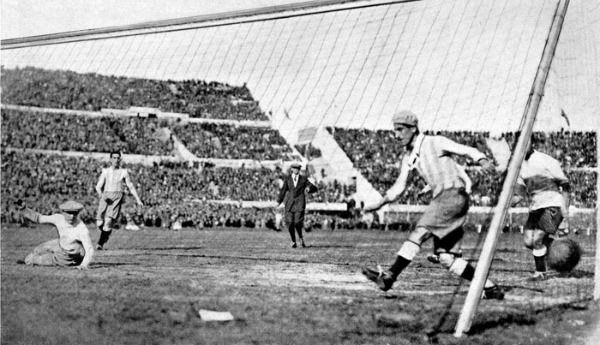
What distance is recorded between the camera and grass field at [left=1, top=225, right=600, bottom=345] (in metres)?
5.02

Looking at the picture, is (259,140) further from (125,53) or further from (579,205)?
(579,205)

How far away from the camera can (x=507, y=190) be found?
5.66 metres

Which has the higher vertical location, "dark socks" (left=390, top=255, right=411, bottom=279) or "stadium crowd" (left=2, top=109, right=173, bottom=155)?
"stadium crowd" (left=2, top=109, right=173, bottom=155)

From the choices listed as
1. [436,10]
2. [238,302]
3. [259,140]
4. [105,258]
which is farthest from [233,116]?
[238,302]

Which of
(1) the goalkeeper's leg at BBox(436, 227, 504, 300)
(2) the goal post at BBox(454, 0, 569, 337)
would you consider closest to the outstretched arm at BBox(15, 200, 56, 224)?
(1) the goalkeeper's leg at BBox(436, 227, 504, 300)

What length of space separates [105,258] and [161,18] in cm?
317

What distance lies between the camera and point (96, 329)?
503 centimetres

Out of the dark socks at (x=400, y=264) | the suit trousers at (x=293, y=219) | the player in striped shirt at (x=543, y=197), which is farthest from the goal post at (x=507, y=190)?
the suit trousers at (x=293, y=219)

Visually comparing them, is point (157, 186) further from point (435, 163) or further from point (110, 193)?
point (435, 163)

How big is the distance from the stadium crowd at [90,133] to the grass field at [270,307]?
186 cm

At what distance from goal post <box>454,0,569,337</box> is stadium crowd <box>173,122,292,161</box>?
26.7 feet

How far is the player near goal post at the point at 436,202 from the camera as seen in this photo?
5824mm

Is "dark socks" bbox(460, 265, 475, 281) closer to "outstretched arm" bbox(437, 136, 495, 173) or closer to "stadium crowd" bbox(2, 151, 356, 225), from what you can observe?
"outstretched arm" bbox(437, 136, 495, 173)

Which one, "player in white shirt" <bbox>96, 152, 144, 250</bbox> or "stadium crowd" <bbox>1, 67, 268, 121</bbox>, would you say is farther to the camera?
"player in white shirt" <bbox>96, 152, 144, 250</bbox>
